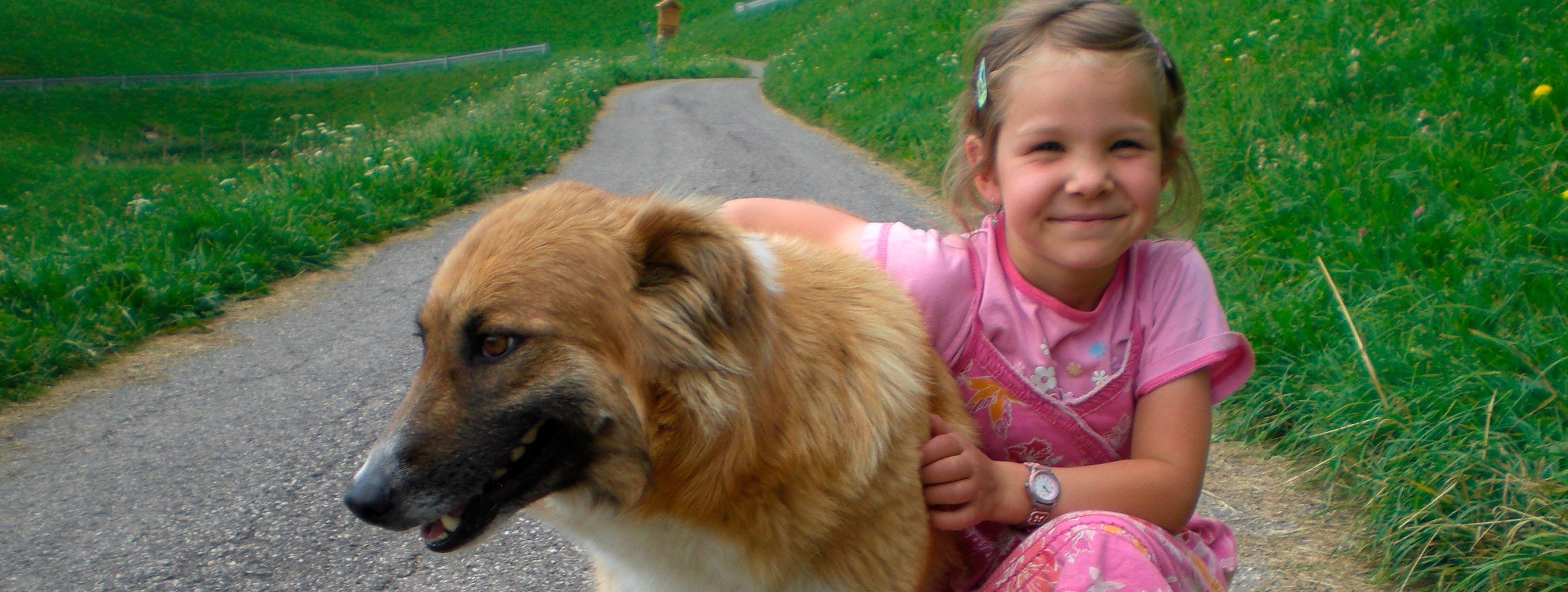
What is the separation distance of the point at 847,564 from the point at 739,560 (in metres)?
0.22

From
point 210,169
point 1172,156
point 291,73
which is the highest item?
point 1172,156

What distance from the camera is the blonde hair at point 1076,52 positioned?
182 cm

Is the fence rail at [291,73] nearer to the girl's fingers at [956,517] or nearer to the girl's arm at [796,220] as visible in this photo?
the girl's arm at [796,220]

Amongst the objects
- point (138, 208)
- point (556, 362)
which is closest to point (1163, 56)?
point (556, 362)

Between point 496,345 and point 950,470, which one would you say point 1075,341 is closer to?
point 950,470

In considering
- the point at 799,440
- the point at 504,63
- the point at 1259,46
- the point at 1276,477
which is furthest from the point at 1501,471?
the point at 504,63

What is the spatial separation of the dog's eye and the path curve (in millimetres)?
514

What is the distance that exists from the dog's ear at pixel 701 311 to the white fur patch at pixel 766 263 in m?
0.02

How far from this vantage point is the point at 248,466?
3518 mm

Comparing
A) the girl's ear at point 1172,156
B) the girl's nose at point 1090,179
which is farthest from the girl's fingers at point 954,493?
the girl's ear at point 1172,156

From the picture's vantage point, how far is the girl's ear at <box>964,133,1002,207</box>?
6.88 ft

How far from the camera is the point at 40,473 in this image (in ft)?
11.7

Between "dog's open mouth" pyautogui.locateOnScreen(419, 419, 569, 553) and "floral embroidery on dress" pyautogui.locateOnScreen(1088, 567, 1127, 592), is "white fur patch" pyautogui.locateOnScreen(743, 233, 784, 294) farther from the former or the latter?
"floral embroidery on dress" pyautogui.locateOnScreen(1088, 567, 1127, 592)

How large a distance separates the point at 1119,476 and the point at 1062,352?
0.96ft
